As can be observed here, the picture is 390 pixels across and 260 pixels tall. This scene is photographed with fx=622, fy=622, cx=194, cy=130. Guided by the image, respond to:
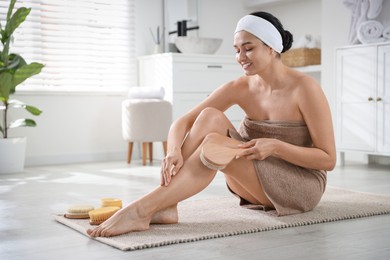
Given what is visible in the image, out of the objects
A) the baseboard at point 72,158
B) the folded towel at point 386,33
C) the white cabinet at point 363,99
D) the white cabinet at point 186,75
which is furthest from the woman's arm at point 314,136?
the baseboard at point 72,158

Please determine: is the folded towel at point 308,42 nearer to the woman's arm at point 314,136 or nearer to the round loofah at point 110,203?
the woman's arm at point 314,136

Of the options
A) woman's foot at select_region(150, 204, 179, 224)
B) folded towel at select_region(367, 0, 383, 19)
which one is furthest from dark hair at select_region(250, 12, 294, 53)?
folded towel at select_region(367, 0, 383, 19)

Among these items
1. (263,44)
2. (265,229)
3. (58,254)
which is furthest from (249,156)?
(58,254)

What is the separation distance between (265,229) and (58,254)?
78cm

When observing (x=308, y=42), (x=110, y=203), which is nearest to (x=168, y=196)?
(x=110, y=203)

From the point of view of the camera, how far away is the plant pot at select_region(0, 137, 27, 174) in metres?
4.67

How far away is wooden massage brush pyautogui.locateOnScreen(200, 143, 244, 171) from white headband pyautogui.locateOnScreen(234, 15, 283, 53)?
48 centimetres

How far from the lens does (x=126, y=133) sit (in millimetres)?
5352

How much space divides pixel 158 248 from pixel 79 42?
3.86m

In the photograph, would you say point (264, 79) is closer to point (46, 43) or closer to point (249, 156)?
point (249, 156)

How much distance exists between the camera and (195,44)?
5695 millimetres

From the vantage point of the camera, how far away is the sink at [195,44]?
5656mm

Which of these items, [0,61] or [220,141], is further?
[0,61]

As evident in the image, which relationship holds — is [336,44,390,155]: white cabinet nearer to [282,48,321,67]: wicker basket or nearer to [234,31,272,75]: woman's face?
[282,48,321,67]: wicker basket
